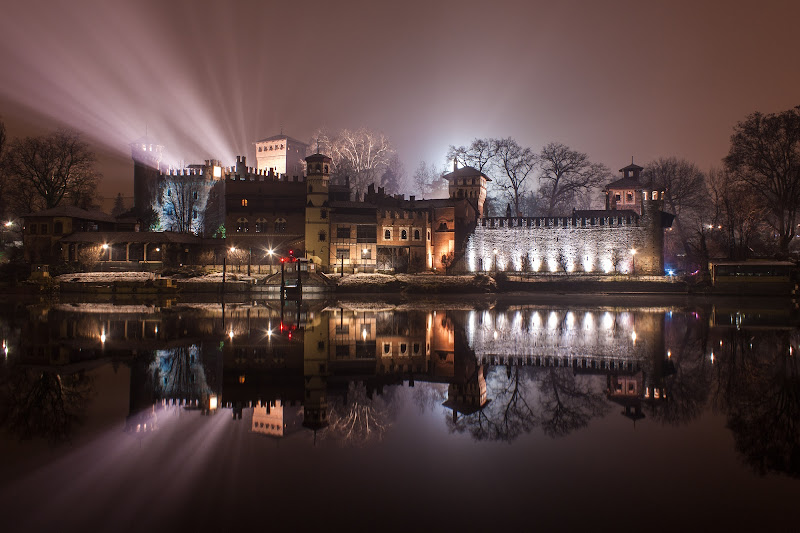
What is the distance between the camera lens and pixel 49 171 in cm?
5566

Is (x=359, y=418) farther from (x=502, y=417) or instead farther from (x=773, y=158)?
(x=773, y=158)

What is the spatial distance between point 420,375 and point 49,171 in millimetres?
58930

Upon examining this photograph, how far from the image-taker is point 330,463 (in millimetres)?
6066

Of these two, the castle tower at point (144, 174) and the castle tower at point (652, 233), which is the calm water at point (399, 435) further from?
the castle tower at point (144, 174)

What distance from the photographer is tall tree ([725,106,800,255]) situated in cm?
4338

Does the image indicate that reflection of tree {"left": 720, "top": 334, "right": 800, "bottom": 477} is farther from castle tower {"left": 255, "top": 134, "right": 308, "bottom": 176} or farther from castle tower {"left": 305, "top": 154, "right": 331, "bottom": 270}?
castle tower {"left": 255, "top": 134, "right": 308, "bottom": 176}

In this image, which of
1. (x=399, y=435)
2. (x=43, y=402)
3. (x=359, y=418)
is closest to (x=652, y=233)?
(x=359, y=418)

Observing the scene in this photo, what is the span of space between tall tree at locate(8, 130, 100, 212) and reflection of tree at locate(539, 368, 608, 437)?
59166 millimetres

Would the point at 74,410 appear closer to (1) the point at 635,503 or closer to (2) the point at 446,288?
(1) the point at 635,503

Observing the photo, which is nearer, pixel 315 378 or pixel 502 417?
pixel 502 417

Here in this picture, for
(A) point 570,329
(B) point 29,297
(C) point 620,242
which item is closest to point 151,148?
(B) point 29,297

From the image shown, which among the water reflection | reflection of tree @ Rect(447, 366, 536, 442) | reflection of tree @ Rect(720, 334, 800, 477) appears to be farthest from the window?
reflection of tree @ Rect(447, 366, 536, 442)

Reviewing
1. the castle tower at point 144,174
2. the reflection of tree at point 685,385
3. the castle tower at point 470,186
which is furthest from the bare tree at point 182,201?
the reflection of tree at point 685,385

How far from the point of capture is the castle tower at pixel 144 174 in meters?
62.5
